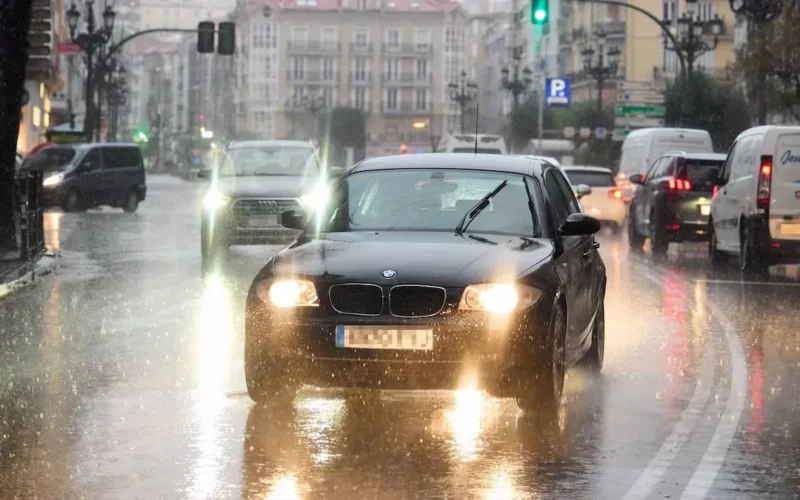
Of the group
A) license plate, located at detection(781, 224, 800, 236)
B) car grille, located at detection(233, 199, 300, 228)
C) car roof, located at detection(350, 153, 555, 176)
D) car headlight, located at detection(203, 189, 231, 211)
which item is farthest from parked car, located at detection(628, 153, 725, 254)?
car roof, located at detection(350, 153, 555, 176)

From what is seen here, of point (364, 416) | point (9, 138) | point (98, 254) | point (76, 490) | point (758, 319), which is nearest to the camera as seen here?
point (76, 490)

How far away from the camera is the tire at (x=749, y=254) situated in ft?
67.6

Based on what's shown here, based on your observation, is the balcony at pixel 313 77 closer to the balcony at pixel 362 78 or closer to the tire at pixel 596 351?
the balcony at pixel 362 78

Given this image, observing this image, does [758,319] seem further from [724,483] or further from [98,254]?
[98,254]

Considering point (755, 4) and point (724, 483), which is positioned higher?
point (755, 4)

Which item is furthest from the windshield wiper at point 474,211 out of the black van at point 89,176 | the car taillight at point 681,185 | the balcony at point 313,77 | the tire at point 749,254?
the balcony at point 313,77

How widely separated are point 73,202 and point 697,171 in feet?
66.3

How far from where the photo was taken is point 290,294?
8.52 metres

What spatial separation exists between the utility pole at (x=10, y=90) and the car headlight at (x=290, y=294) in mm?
13157

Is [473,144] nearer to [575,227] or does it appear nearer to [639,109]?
[639,109]

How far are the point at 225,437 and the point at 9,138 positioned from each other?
14480mm

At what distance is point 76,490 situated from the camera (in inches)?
267

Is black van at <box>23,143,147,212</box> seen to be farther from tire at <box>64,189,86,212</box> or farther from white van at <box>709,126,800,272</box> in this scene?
white van at <box>709,126,800,272</box>

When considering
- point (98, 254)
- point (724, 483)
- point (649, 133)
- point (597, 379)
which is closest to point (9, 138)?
point (98, 254)
